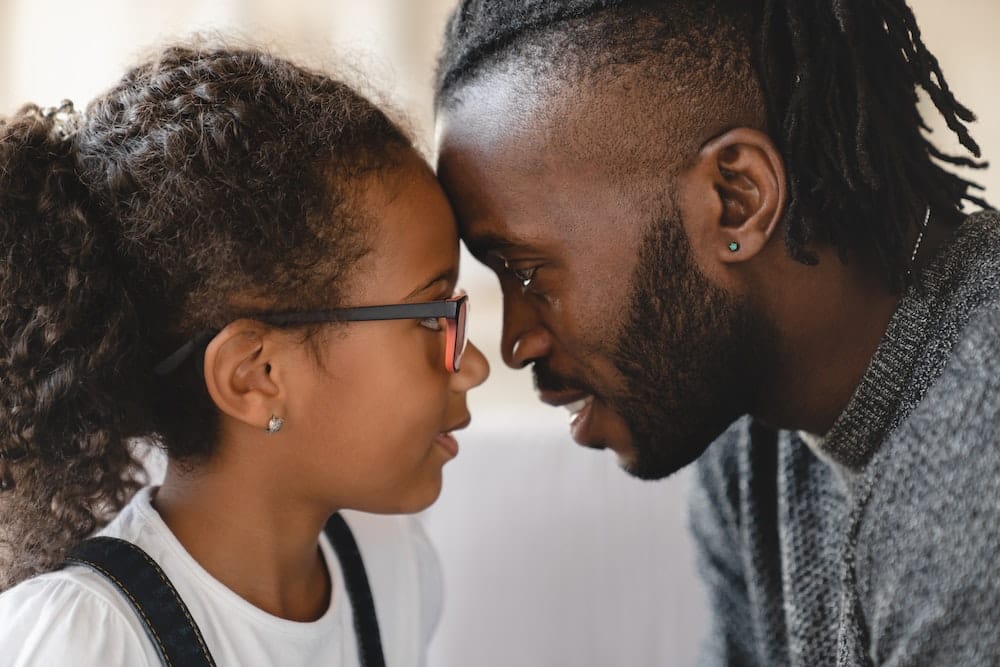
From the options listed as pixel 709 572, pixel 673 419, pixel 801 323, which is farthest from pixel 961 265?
pixel 709 572

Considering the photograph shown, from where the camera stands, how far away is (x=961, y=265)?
108 cm

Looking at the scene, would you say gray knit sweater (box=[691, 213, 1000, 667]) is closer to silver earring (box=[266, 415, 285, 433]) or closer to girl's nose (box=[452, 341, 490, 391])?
girl's nose (box=[452, 341, 490, 391])

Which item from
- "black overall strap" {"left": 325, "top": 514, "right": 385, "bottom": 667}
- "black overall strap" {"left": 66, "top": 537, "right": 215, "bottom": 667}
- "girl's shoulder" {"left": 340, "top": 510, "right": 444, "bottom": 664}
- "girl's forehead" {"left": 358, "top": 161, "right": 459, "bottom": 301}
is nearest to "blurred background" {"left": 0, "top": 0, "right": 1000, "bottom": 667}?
"girl's shoulder" {"left": 340, "top": 510, "right": 444, "bottom": 664}

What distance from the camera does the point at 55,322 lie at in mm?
977

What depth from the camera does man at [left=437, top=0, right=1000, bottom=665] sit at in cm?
103

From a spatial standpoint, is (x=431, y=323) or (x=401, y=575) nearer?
(x=431, y=323)

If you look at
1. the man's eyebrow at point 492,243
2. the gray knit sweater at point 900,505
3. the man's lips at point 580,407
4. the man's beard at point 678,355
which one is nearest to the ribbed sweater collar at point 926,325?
the gray knit sweater at point 900,505

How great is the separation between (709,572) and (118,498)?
0.78 metres

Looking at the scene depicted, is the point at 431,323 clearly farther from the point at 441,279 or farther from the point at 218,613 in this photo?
the point at 218,613

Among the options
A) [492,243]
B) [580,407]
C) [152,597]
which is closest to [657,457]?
[580,407]

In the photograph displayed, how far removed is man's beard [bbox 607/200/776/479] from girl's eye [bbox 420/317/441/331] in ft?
0.66

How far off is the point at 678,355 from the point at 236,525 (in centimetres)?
51

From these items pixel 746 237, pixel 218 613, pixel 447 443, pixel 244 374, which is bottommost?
pixel 218 613

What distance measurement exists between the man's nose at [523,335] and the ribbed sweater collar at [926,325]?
0.33 metres
